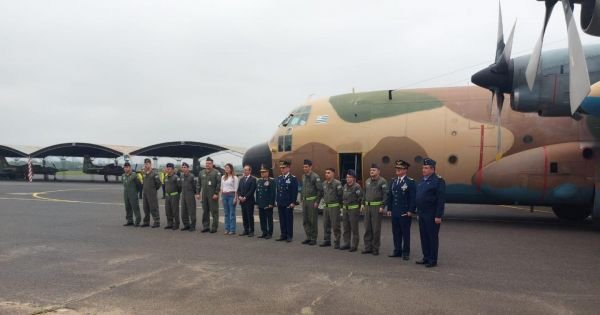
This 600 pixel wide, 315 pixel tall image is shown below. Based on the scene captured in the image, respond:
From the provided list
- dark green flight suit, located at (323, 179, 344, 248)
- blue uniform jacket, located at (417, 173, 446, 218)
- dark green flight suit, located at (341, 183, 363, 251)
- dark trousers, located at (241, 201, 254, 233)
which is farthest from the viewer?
dark trousers, located at (241, 201, 254, 233)

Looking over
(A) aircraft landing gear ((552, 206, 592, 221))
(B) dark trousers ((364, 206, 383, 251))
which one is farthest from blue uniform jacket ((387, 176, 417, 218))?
(A) aircraft landing gear ((552, 206, 592, 221))

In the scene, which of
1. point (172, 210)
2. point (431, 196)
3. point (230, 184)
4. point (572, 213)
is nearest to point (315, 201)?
point (230, 184)

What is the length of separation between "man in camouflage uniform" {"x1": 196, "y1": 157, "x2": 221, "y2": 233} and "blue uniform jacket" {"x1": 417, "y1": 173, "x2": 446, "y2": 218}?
18.1 ft

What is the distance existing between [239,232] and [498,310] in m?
7.14

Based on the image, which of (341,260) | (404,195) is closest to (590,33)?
(404,195)

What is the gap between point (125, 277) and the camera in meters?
6.31

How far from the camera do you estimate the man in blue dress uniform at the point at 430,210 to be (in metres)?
7.26

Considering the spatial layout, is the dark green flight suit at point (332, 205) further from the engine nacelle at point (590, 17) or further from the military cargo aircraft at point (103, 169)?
the military cargo aircraft at point (103, 169)

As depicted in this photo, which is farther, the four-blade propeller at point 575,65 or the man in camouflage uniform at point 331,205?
the man in camouflage uniform at point 331,205

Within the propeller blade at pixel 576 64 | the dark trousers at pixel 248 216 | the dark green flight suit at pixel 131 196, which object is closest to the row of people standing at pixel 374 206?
the dark trousers at pixel 248 216

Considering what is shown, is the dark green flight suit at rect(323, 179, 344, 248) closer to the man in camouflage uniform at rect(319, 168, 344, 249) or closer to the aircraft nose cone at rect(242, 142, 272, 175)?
the man in camouflage uniform at rect(319, 168, 344, 249)

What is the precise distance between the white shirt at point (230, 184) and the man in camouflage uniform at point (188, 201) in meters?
0.97

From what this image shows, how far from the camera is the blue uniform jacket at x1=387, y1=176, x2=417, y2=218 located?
7.93 m

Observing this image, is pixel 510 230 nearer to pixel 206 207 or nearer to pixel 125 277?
pixel 206 207
